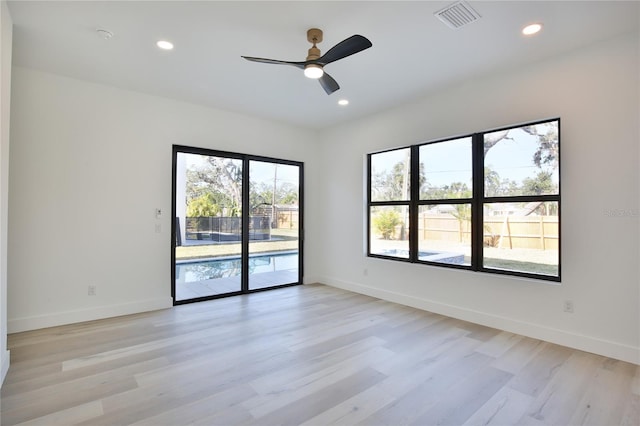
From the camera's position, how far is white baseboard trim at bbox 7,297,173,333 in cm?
344

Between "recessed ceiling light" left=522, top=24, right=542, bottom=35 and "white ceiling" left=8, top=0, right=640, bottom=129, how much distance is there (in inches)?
2.6

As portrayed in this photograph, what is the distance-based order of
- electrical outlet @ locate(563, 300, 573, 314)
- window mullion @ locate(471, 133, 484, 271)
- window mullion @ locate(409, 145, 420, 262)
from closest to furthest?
electrical outlet @ locate(563, 300, 573, 314) < window mullion @ locate(471, 133, 484, 271) < window mullion @ locate(409, 145, 420, 262)

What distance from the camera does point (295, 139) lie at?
577 centimetres

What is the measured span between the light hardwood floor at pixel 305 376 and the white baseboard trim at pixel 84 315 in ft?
0.51

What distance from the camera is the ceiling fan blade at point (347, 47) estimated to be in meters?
2.36

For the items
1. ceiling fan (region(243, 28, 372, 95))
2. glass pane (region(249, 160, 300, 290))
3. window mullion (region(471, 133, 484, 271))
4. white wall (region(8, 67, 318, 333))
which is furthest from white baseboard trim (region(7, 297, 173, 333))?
window mullion (region(471, 133, 484, 271))

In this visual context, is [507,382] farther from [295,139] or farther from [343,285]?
[295,139]

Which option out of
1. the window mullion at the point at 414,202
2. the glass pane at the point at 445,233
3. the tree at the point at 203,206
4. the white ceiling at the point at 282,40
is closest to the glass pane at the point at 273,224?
the tree at the point at 203,206

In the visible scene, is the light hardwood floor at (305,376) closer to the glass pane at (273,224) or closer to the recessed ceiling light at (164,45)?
the glass pane at (273,224)

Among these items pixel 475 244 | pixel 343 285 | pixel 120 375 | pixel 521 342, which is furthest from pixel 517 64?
pixel 120 375

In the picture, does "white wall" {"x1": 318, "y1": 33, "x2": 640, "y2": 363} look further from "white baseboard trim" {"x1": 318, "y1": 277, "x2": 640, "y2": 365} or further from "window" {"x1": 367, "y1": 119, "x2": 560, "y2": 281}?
"window" {"x1": 367, "y1": 119, "x2": 560, "y2": 281}

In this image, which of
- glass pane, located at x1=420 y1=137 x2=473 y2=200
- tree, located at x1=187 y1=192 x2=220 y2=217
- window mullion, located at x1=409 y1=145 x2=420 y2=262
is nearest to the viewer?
glass pane, located at x1=420 y1=137 x2=473 y2=200

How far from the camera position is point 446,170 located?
13.8 ft

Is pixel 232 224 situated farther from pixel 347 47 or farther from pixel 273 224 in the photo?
pixel 347 47
